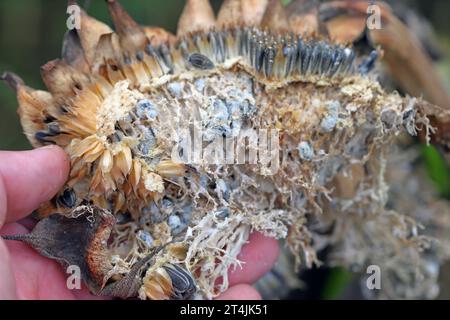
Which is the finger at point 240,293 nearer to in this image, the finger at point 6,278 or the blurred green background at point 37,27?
the finger at point 6,278

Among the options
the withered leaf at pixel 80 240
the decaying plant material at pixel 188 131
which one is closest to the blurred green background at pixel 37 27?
the decaying plant material at pixel 188 131

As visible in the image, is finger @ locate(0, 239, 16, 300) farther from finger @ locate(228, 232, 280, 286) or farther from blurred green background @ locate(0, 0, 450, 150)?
blurred green background @ locate(0, 0, 450, 150)

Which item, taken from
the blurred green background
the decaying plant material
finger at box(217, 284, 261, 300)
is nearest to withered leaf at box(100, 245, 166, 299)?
the decaying plant material

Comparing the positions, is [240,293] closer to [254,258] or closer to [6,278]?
[254,258]

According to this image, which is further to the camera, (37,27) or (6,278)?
(37,27)

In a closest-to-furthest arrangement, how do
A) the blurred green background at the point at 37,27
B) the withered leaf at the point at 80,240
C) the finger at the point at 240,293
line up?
the withered leaf at the point at 80,240 → the finger at the point at 240,293 → the blurred green background at the point at 37,27

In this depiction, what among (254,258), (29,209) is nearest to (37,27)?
(29,209)

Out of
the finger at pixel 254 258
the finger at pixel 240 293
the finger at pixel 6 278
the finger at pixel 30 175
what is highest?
the finger at pixel 30 175
